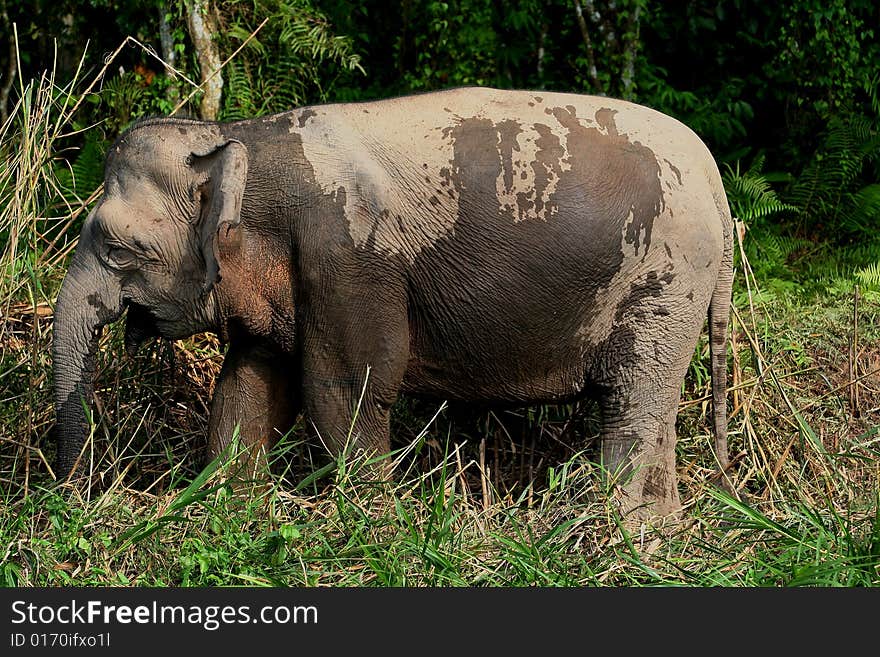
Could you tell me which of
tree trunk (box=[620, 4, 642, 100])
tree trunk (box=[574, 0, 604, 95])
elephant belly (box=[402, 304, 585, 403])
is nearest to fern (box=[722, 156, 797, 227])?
tree trunk (box=[620, 4, 642, 100])

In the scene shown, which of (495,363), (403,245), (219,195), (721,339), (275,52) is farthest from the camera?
(275,52)

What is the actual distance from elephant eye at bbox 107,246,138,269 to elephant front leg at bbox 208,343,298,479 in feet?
1.99

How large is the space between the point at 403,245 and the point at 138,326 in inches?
43.7

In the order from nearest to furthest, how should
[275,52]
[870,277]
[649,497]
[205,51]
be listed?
[649,497]
[870,277]
[205,51]
[275,52]

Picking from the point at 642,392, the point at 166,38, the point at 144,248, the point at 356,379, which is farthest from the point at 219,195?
the point at 166,38

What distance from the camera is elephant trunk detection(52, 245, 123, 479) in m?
4.66

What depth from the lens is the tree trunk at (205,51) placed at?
8555 millimetres

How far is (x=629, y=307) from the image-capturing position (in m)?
4.74

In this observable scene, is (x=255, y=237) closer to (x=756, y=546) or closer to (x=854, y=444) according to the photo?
(x=756, y=546)

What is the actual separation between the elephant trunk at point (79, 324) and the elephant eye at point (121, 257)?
0.05 metres

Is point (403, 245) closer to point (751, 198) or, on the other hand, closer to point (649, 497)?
point (649, 497)

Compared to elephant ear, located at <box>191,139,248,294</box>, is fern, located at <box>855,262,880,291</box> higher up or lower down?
lower down

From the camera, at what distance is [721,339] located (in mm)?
5242

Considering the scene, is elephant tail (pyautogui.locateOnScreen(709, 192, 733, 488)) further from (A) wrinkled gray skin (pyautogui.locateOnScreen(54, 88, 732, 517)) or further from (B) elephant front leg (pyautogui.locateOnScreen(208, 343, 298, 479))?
(B) elephant front leg (pyautogui.locateOnScreen(208, 343, 298, 479))
